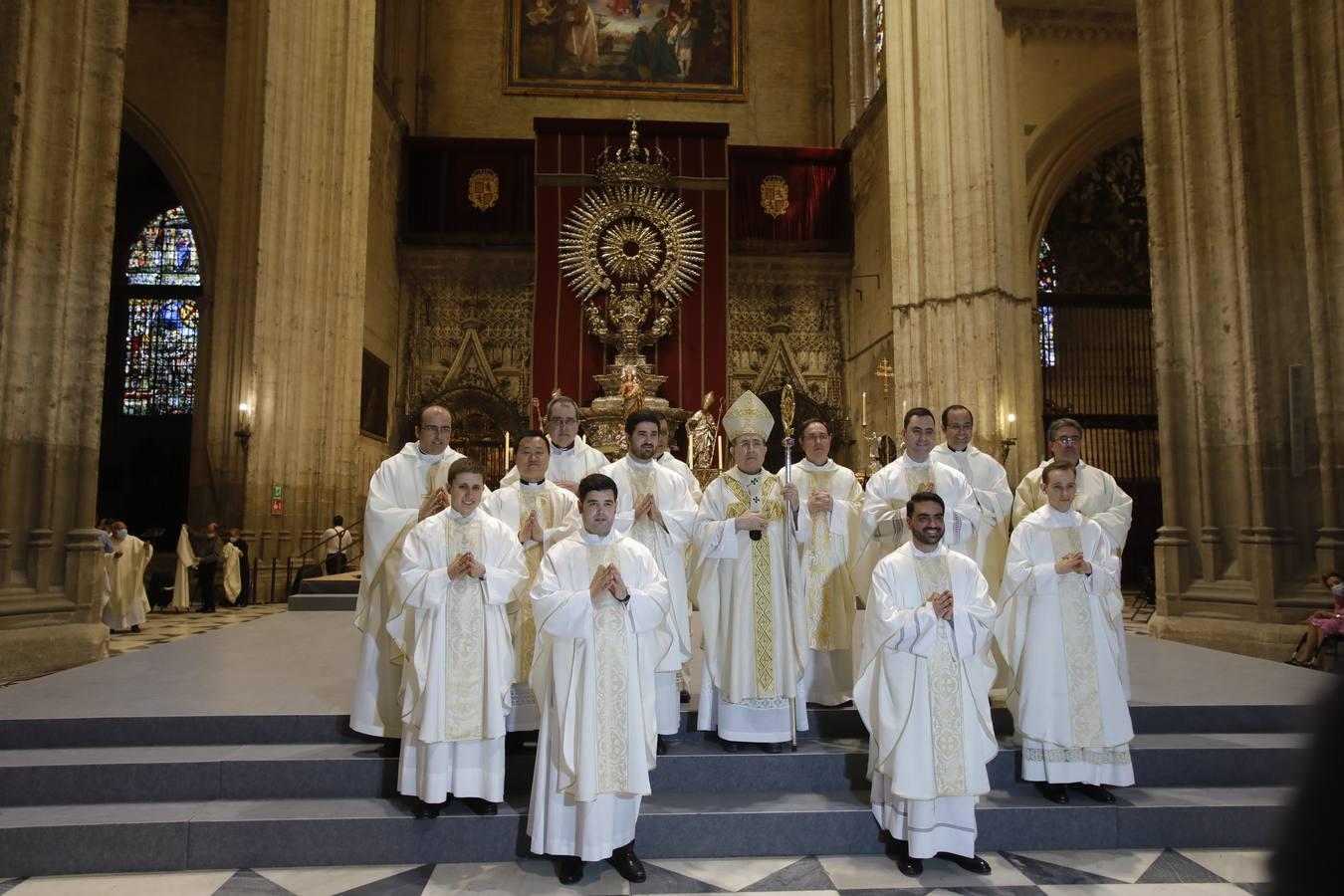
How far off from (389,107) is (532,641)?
14.9 m

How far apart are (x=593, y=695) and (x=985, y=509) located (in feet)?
9.74

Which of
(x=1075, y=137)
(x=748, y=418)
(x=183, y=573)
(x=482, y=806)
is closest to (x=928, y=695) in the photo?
(x=748, y=418)

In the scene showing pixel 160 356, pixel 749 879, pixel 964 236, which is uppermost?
pixel 964 236

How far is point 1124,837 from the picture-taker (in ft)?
12.6

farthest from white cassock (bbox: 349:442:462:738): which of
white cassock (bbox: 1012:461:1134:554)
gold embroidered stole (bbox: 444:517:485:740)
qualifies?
white cassock (bbox: 1012:461:1134:554)

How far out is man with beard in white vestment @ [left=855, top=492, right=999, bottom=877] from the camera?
354 centimetres

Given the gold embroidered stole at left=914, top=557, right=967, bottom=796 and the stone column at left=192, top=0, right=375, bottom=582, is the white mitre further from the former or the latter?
the stone column at left=192, top=0, right=375, bottom=582

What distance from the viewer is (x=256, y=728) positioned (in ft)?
14.2

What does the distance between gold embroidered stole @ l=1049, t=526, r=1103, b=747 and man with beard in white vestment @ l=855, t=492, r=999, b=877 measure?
472mm

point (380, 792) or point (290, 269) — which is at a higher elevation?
point (290, 269)

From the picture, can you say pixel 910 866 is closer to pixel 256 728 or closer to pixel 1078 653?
pixel 1078 653

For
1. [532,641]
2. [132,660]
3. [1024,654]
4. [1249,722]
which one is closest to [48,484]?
[132,660]

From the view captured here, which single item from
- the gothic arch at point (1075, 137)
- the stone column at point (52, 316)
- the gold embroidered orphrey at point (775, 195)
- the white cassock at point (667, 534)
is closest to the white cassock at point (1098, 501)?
the white cassock at point (667, 534)

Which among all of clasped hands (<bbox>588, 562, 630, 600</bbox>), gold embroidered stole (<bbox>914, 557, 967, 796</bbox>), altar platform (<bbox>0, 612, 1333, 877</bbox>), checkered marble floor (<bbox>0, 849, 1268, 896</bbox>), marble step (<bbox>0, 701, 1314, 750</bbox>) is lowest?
checkered marble floor (<bbox>0, 849, 1268, 896</bbox>)
